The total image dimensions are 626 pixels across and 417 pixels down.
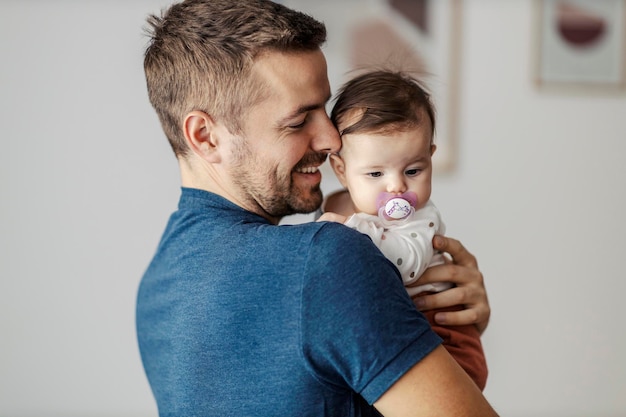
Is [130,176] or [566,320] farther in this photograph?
[566,320]

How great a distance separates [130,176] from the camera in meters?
2.97

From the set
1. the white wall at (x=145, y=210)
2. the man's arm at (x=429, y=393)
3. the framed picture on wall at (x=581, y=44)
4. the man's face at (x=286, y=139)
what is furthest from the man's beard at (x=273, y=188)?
the framed picture on wall at (x=581, y=44)

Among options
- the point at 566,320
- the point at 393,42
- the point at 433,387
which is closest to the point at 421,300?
the point at 433,387

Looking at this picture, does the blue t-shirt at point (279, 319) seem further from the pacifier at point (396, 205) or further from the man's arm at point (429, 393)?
the pacifier at point (396, 205)

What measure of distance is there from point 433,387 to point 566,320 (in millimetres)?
2392

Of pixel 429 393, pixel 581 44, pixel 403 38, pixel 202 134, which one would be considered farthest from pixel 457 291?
pixel 581 44

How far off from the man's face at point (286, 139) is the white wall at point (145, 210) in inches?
63.3

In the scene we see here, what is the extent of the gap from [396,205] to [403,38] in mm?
1822

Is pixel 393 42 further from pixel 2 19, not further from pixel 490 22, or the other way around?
pixel 2 19

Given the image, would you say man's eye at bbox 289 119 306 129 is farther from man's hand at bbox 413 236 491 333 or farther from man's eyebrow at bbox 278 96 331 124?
man's hand at bbox 413 236 491 333

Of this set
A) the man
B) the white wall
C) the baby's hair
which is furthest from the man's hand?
the white wall

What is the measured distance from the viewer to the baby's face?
132 cm

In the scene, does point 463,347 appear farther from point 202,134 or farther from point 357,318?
point 202,134

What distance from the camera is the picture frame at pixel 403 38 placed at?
2920 mm
